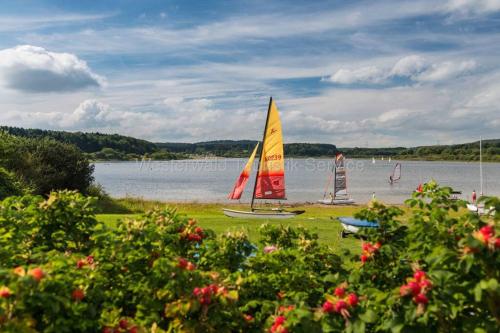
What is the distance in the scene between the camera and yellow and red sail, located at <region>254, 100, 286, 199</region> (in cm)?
2141

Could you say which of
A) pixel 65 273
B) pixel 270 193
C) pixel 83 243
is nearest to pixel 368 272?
pixel 65 273

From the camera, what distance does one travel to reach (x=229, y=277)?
3.20 metres

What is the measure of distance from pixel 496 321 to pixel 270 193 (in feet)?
65.8

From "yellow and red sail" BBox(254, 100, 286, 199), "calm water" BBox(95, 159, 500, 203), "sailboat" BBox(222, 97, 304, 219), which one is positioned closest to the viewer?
"sailboat" BBox(222, 97, 304, 219)

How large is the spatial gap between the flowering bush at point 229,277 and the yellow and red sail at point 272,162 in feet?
57.1

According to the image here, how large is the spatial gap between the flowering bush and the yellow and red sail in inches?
686

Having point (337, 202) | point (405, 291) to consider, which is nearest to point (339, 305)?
point (405, 291)

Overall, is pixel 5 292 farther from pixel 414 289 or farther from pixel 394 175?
pixel 394 175

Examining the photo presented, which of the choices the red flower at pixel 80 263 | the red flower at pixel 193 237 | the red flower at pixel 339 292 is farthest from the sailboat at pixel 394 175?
the red flower at pixel 80 263

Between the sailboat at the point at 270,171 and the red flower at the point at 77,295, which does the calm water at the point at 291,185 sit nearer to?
the sailboat at the point at 270,171

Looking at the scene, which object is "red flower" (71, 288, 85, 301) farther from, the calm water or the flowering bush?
the calm water

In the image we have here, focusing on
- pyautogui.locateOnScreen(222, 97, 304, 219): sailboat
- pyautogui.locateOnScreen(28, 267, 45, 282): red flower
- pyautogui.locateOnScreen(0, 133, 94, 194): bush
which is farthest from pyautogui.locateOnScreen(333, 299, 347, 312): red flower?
pyautogui.locateOnScreen(0, 133, 94, 194): bush

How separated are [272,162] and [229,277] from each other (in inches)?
736

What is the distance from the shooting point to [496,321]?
253 cm
